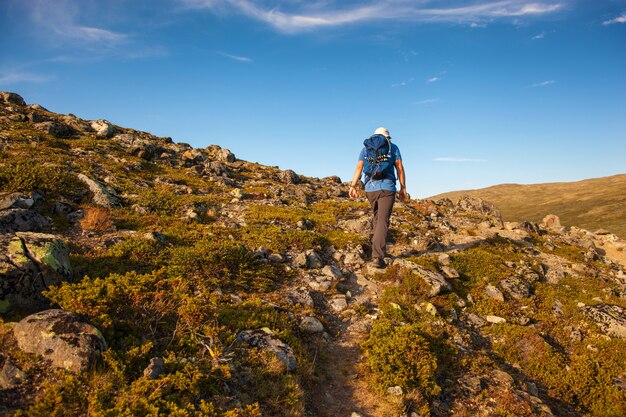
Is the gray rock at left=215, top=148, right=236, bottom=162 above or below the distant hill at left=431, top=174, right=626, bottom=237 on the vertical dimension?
above

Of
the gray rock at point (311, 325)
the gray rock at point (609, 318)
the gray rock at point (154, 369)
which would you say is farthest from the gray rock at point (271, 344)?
the gray rock at point (609, 318)

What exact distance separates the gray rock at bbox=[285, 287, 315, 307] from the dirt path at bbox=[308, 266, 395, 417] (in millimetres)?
747

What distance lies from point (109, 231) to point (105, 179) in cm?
844

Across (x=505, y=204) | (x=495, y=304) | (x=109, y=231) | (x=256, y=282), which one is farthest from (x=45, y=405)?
(x=505, y=204)

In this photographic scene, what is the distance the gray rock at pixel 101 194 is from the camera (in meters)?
15.2

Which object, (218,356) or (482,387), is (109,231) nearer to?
(218,356)

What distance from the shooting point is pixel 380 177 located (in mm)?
11891

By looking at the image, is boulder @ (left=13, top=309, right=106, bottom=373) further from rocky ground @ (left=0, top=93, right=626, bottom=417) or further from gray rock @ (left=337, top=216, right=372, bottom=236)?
gray rock @ (left=337, top=216, right=372, bottom=236)

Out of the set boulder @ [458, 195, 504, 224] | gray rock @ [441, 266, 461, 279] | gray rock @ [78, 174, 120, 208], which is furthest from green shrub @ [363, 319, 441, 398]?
boulder @ [458, 195, 504, 224]

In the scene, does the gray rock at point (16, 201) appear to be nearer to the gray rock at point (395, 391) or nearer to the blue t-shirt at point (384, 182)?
the blue t-shirt at point (384, 182)

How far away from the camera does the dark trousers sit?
11883 millimetres

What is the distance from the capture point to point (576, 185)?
554 ft

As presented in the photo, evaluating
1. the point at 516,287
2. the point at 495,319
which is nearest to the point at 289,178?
the point at 516,287

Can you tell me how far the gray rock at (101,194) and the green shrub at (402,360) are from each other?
42.9 feet
